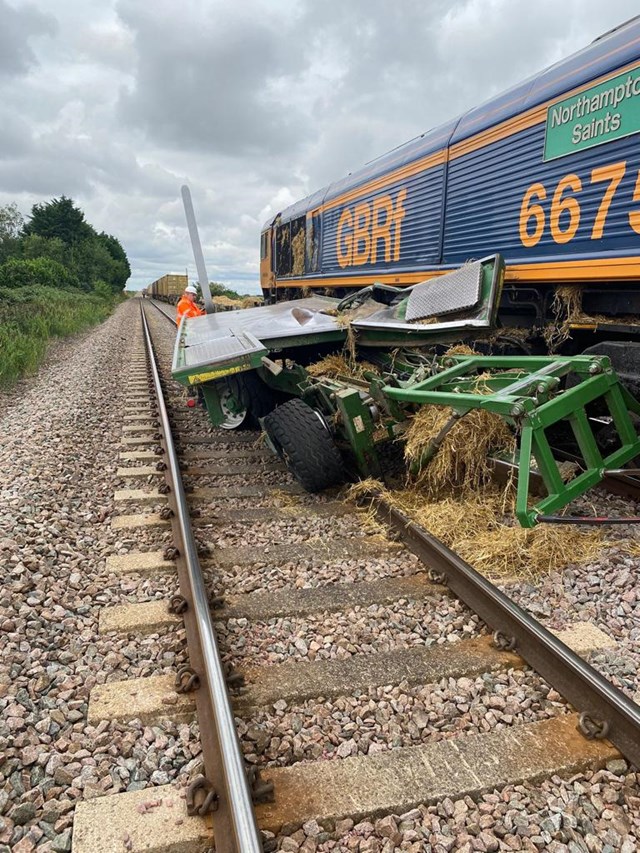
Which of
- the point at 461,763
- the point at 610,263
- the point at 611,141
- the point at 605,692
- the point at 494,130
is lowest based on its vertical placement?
the point at 461,763

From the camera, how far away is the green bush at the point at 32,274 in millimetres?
41656

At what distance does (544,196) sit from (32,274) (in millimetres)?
47226

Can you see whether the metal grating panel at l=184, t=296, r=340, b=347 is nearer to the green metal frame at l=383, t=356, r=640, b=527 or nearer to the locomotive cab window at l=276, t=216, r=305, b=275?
the green metal frame at l=383, t=356, r=640, b=527

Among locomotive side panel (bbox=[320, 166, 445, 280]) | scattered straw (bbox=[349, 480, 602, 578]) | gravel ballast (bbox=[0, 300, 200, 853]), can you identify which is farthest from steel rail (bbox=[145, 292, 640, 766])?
locomotive side panel (bbox=[320, 166, 445, 280])

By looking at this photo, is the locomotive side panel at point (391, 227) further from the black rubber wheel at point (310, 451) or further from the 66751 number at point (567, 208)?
the black rubber wheel at point (310, 451)

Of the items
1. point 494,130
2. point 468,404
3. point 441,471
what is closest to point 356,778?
point 468,404

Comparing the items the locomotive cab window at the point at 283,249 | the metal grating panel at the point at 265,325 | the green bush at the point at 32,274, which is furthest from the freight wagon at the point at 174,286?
the metal grating panel at the point at 265,325

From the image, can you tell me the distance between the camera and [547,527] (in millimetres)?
4008

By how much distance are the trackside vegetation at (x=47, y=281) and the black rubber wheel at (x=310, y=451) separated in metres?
7.77

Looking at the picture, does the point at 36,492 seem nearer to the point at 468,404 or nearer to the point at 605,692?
the point at 468,404

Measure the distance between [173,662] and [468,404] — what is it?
222cm

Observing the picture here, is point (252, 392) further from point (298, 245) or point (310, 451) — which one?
point (298, 245)

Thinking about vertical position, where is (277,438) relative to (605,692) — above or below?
above

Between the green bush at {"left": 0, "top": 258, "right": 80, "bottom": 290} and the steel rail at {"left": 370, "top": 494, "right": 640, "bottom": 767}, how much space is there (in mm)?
41883
